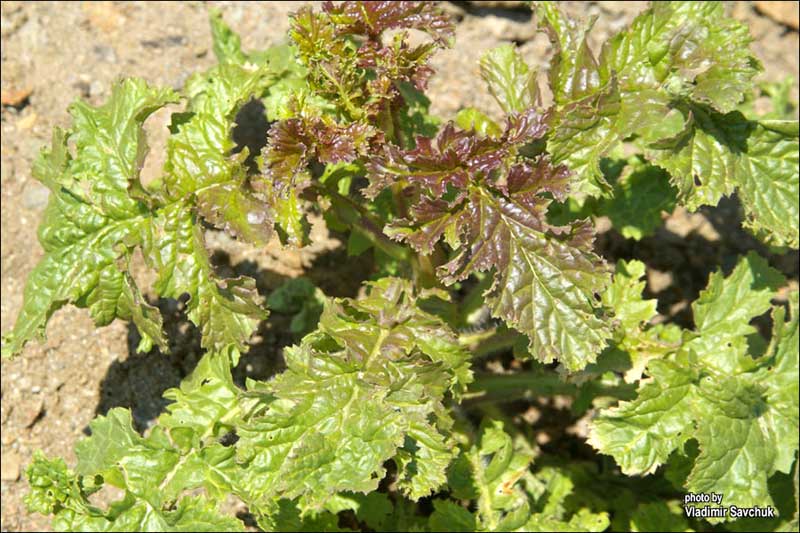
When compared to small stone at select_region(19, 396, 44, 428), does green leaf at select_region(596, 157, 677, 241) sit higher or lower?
higher

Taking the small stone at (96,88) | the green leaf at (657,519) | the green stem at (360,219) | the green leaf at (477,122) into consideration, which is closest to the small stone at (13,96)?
the small stone at (96,88)

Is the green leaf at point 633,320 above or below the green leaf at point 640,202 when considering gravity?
below

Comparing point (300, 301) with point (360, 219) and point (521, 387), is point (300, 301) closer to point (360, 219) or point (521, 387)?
point (360, 219)

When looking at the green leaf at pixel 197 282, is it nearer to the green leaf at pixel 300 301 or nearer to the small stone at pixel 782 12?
the green leaf at pixel 300 301

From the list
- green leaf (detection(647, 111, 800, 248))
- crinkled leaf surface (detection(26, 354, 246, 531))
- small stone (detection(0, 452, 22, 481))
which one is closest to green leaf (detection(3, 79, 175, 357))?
crinkled leaf surface (detection(26, 354, 246, 531))

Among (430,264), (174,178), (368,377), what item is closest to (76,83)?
(174,178)

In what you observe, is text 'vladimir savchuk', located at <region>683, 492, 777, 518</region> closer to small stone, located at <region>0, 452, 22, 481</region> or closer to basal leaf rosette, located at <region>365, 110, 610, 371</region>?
basal leaf rosette, located at <region>365, 110, 610, 371</region>

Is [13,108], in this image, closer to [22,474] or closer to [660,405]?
[22,474]

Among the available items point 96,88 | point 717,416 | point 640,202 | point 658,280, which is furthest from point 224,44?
point 717,416
